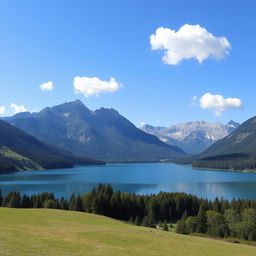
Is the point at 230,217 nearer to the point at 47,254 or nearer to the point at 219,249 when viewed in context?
the point at 219,249

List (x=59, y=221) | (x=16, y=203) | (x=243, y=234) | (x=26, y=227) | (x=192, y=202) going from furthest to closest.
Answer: (x=192, y=202) → (x=16, y=203) → (x=243, y=234) → (x=59, y=221) → (x=26, y=227)

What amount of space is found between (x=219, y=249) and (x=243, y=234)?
45.5m

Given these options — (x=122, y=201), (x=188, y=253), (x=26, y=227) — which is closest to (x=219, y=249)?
(x=188, y=253)

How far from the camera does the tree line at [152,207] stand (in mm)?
93938

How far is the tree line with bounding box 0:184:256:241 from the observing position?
9394cm

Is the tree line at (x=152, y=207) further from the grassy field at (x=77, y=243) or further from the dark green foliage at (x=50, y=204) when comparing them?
the grassy field at (x=77, y=243)

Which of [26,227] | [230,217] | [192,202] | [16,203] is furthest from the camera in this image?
[192,202]

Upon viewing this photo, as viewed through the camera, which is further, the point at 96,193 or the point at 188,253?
the point at 96,193

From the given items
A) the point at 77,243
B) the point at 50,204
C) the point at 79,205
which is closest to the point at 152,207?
the point at 79,205

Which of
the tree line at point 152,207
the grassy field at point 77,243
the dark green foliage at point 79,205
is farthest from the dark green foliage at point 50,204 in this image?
the grassy field at point 77,243

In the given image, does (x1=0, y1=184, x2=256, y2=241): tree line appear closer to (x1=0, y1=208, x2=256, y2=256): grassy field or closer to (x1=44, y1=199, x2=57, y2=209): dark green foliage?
(x1=44, y1=199, x2=57, y2=209): dark green foliage

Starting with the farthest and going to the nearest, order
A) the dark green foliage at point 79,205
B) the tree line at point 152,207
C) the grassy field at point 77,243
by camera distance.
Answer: the dark green foliage at point 79,205 < the tree line at point 152,207 < the grassy field at point 77,243

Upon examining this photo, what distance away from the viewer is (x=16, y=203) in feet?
368

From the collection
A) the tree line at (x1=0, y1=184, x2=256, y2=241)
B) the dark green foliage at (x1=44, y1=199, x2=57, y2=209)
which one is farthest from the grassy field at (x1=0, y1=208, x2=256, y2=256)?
the dark green foliage at (x1=44, y1=199, x2=57, y2=209)
